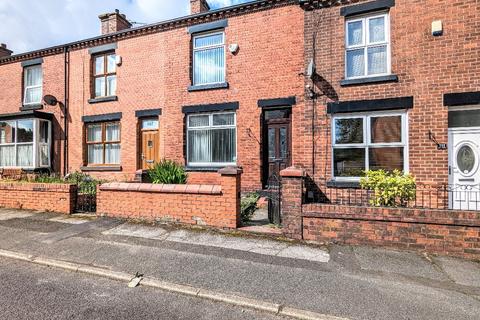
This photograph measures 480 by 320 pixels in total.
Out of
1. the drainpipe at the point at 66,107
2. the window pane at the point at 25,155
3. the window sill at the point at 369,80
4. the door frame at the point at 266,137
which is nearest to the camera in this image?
the window sill at the point at 369,80

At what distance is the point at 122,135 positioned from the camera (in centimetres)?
1208

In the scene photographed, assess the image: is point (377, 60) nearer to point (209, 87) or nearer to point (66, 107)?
point (209, 87)

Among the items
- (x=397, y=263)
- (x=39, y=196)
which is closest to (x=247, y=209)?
(x=397, y=263)

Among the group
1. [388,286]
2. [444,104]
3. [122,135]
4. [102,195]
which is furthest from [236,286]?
[122,135]

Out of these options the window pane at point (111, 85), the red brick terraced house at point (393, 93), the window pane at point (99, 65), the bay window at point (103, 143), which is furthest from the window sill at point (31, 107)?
the red brick terraced house at point (393, 93)

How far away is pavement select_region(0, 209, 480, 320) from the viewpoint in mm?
3549

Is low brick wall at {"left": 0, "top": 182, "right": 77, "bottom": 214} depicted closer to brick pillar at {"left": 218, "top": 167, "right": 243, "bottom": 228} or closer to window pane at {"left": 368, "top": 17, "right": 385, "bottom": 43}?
brick pillar at {"left": 218, "top": 167, "right": 243, "bottom": 228}

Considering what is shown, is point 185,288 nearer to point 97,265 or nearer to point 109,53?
point 97,265

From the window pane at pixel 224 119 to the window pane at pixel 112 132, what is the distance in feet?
14.8

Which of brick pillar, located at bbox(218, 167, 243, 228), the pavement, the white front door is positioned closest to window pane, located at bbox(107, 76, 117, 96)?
the pavement

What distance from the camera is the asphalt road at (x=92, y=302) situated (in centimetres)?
329

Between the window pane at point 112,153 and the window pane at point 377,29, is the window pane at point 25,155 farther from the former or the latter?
the window pane at point 377,29

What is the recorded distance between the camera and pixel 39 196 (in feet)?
27.1

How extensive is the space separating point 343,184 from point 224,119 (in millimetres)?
4650
